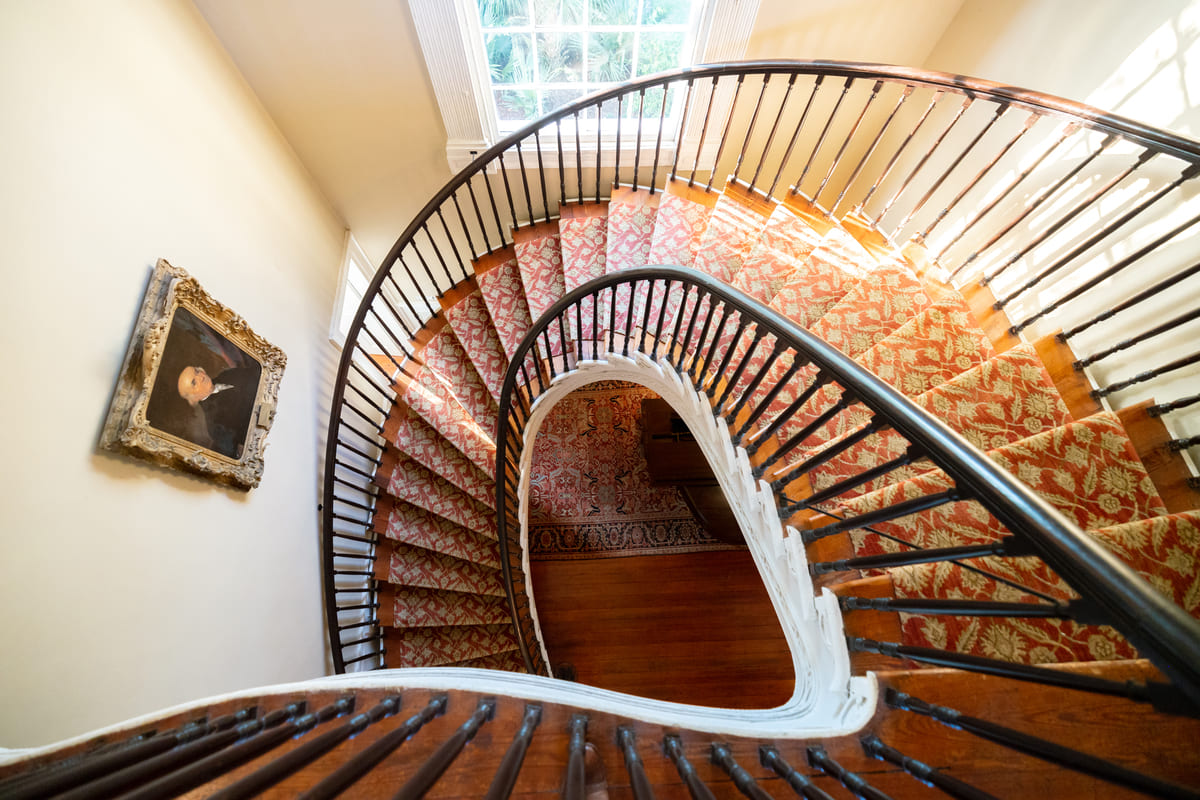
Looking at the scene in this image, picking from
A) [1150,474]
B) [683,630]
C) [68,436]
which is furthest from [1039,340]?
[68,436]

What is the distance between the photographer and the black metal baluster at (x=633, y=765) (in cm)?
66

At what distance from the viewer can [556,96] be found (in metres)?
3.33

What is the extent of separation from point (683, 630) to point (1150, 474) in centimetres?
259

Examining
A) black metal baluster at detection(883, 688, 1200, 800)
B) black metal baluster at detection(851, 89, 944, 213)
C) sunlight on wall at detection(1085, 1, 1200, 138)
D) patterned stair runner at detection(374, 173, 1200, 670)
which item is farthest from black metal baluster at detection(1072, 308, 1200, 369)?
black metal baluster at detection(883, 688, 1200, 800)

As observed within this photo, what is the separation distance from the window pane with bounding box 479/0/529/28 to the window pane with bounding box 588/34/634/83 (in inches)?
17.9

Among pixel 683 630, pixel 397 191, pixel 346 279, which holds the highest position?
pixel 397 191

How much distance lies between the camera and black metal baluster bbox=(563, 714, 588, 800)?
642 millimetres

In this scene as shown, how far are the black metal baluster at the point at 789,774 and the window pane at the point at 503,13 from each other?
3837mm

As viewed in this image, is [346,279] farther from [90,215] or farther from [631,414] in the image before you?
[631,414]

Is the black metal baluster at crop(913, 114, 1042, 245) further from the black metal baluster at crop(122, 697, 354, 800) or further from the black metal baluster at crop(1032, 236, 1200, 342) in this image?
the black metal baluster at crop(122, 697, 354, 800)

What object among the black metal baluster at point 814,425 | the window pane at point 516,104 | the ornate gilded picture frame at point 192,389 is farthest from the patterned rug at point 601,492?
the black metal baluster at point 814,425

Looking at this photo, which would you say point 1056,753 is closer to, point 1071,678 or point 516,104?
point 1071,678

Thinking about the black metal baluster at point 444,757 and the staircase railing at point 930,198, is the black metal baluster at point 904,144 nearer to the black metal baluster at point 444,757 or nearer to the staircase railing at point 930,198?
the staircase railing at point 930,198

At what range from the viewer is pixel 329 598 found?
2.57 metres
